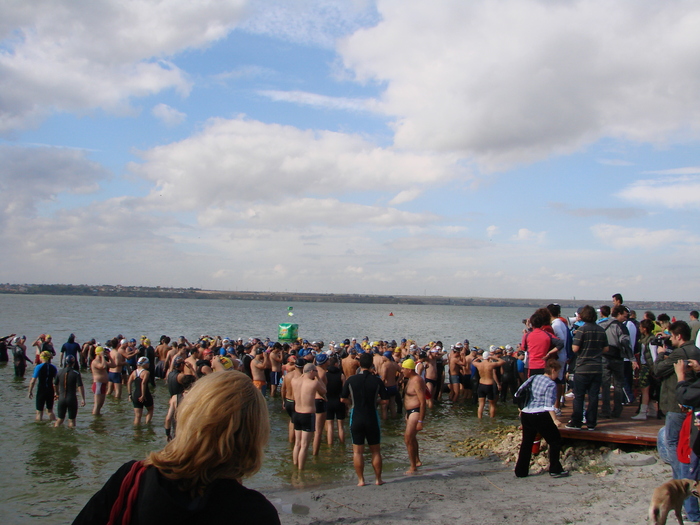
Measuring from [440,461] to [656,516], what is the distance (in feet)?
16.4

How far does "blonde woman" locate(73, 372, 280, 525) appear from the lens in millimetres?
1604

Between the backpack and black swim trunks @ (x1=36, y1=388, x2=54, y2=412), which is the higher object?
the backpack

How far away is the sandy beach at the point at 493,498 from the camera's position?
5.34 meters

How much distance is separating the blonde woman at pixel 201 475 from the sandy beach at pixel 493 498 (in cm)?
446

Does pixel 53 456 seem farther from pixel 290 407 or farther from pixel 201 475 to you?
pixel 201 475

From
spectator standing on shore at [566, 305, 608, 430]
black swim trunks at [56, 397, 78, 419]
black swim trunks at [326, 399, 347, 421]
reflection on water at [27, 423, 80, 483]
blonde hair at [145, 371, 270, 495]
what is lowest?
reflection on water at [27, 423, 80, 483]

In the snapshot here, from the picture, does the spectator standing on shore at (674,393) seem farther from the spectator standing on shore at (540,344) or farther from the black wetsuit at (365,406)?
the black wetsuit at (365,406)

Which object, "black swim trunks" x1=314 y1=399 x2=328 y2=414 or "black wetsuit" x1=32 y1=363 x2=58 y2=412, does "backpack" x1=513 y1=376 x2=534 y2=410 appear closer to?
"black swim trunks" x1=314 y1=399 x2=328 y2=414

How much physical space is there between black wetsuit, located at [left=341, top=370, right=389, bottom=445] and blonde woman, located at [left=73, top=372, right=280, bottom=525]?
5.15 meters

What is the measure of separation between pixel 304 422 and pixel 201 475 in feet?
20.9

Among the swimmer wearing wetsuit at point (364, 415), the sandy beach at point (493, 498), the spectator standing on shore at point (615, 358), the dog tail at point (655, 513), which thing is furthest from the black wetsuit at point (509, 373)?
the dog tail at point (655, 513)

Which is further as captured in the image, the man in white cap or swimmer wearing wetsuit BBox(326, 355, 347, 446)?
the man in white cap

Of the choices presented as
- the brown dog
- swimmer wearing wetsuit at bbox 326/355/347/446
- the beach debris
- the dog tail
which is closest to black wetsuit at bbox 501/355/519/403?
the beach debris

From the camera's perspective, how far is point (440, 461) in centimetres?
840
